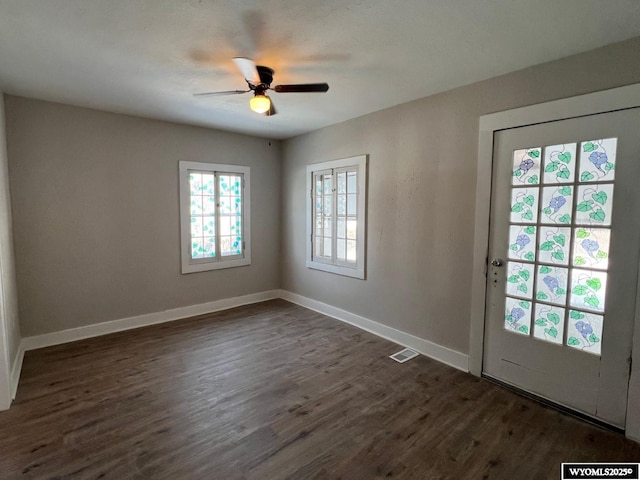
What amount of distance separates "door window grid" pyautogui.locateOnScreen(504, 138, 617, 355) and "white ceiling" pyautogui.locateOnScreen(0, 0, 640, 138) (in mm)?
782

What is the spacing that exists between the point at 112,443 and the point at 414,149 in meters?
3.55

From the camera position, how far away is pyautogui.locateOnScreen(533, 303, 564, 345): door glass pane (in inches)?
96.2

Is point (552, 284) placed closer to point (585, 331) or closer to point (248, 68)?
point (585, 331)

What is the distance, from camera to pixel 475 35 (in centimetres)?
208

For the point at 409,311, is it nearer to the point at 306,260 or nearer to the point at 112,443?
the point at 306,260

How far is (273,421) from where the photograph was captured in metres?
2.27

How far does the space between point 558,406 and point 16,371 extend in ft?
15.1

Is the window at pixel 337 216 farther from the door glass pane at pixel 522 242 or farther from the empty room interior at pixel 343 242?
A: the door glass pane at pixel 522 242

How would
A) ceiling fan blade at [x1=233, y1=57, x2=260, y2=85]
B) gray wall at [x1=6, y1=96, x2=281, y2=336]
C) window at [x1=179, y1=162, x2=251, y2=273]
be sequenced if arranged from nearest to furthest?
ceiling fan blade at [x1=233, y1=57, x2=260, y2=85] → gray wall at [x1=6, y1=96, x2=281, y2=336] → window at [x1=179, y1=162, x2=251, y2=273]

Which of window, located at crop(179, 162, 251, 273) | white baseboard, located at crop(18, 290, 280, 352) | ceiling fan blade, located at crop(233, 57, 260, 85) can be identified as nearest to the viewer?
ceiling fan blade, located at crop(233, 57, 260, 85)

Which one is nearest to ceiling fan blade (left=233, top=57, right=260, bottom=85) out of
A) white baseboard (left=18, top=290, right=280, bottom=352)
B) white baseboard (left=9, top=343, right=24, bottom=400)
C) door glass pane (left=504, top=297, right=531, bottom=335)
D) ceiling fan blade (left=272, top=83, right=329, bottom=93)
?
ceiling fan blade (left=272, top=83, right=329, bottom=93)

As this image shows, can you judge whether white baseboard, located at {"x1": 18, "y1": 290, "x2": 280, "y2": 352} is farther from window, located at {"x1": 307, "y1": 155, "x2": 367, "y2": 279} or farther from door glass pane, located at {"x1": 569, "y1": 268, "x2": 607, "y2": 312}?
door glass pane, located at {"x1": 569, "y1": 268, "x2": 607, "y2": 312}

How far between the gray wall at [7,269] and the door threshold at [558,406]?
13.3 ft

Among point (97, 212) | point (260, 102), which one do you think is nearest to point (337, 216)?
point (260, 102)
